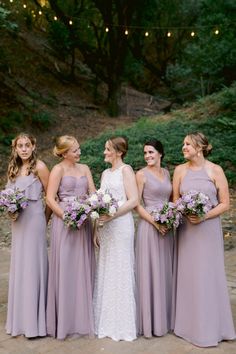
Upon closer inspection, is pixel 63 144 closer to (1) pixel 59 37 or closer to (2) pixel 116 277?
(2) pixel 116 277

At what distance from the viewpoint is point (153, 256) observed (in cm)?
438

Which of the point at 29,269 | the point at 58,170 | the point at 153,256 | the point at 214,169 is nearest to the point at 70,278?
the point at 29,269

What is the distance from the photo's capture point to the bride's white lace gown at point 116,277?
4340mm

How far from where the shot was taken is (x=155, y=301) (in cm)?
433

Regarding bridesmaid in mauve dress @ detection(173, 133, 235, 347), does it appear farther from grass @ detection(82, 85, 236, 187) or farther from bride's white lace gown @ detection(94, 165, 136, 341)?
grass @ detection(82, 85, 236, 187)

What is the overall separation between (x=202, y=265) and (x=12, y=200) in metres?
1.95

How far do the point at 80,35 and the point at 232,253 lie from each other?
20.2 m

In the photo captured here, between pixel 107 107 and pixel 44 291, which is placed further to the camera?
pixel 107 107

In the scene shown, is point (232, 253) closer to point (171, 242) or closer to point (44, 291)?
point (171, 242)

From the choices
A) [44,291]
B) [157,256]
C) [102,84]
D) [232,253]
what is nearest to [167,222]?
[157,256]

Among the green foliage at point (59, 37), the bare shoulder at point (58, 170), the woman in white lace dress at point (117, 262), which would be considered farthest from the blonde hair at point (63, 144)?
the green foliage at point (59, 37)

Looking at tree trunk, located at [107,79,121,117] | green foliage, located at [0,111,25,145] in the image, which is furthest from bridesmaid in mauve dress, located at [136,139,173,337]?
tree trunk, located at [107,79,121,117]

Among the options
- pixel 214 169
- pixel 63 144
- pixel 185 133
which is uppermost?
pixel 185 133

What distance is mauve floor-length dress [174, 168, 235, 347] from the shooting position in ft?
13.8
